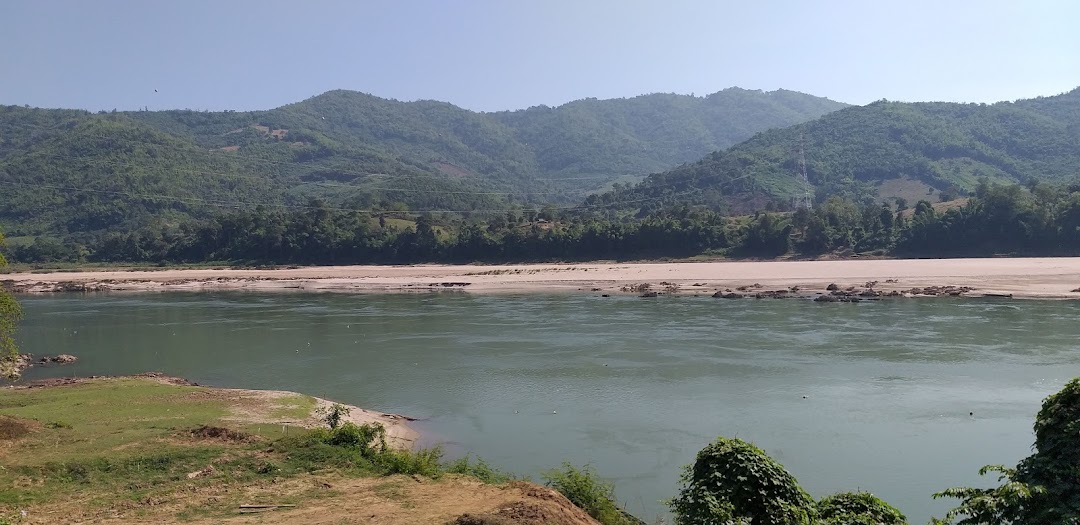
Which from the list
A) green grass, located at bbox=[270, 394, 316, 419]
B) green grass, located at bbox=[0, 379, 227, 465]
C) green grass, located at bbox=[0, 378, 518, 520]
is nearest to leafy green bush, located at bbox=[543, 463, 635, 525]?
green grass, located at bbox=[0, 378, 518, 520]

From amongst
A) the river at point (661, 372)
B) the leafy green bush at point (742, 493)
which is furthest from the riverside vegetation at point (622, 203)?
the leafy green bush at point (742, 493)

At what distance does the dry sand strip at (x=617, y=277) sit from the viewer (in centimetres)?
5162

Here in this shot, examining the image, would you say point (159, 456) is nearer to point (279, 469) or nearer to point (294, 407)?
point (279, 469)

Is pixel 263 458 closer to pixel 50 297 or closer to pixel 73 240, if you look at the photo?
pixel 50 297

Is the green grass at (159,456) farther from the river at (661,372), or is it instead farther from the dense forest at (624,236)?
the dense forest at (624,236)

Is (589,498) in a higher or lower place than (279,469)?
lower

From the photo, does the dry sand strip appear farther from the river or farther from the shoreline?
the shoreline

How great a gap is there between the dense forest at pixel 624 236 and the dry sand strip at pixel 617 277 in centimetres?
532

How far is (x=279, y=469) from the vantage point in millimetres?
13070

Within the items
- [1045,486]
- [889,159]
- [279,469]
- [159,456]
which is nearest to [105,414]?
[159,456]

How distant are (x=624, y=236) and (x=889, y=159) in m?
82.9

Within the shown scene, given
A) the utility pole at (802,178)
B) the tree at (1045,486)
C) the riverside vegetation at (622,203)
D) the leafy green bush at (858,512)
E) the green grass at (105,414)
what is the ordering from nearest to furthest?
the tree at (1045,486) → the leafy green bush at (858,512) → the green grass at (105,414) → the riverside vegetation at (622,203) → the utility pole at (802,178)

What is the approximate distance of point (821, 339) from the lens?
1282 inches

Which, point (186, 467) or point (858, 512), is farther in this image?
point (186, 467)
